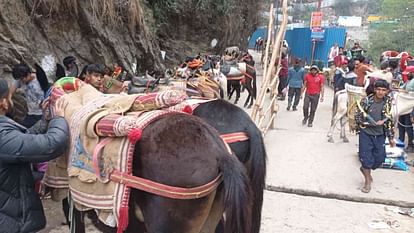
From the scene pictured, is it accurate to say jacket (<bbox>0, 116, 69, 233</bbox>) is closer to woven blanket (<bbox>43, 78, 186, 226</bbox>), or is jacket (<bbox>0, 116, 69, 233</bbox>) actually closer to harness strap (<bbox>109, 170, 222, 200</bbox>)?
woven blanket (<bbox>43, 78, 186, 226</bbox>)

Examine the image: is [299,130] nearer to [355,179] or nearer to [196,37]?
[355,179]

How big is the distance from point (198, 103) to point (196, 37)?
42.8 feet

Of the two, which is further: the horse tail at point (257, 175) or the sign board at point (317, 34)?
the sign board at point (317, 34)

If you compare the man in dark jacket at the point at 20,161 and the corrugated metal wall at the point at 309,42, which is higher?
the man in dark jacket at the point at 20,161

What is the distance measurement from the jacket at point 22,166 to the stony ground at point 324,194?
62.7 inches

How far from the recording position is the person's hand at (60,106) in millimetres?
2653

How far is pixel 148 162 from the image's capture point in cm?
217

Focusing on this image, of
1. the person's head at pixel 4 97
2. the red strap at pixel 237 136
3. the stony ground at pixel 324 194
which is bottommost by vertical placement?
the stony ground at pixel 324 194

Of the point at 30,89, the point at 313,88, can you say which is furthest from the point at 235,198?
the point at 313,88

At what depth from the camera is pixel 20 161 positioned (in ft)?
7.06

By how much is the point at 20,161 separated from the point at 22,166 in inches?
8.0

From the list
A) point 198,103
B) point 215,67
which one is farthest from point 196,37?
point 198,103

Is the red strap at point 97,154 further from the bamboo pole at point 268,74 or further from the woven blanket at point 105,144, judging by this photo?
the bamboo pole at point 268,74

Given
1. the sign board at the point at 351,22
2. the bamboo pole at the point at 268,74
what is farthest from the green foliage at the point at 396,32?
the sign board at the point at 351,22
